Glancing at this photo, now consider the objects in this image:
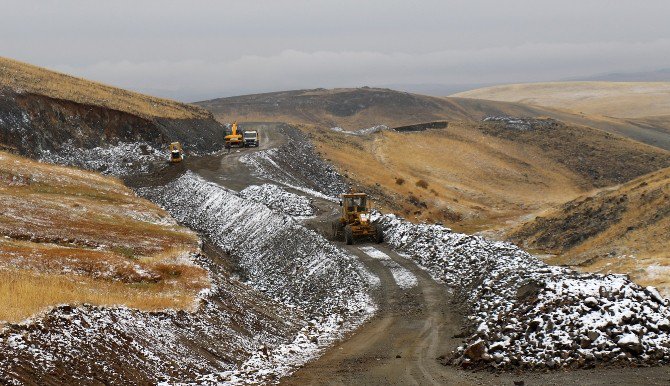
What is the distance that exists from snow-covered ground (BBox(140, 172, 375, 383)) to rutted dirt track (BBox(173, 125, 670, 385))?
80cm

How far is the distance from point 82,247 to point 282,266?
10114 mm

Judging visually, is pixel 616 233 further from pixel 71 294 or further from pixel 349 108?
pixel 349 108

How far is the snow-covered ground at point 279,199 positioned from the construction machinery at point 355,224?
16.3 feet

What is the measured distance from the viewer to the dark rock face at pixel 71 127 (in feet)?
191

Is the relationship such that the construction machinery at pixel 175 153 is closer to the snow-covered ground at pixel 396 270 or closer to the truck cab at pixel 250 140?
the truck cab at pixel 250 140

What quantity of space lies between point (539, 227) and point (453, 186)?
98.9ft

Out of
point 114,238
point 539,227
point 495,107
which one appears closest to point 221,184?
point 114,238

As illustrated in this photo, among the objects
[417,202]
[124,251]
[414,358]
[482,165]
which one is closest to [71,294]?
[414,358]

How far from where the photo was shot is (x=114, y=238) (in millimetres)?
30938

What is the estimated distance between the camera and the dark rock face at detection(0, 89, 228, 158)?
5819cm

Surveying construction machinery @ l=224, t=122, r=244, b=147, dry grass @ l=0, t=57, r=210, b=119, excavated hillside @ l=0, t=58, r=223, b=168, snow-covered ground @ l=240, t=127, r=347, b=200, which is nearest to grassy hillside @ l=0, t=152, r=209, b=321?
excavated hillside @ l=0, t=58, r=223, b=168

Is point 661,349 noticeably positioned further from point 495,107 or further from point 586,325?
point 495,107

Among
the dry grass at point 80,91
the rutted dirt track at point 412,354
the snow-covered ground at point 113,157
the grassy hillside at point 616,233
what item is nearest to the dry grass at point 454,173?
the grassy hillside at point 616,233

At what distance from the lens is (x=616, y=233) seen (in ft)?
120
